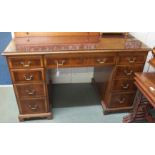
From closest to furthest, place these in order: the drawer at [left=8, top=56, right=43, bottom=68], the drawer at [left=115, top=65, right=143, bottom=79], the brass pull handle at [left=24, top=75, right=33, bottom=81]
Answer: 1. the drawer at [left=8, top=56, right=43, bottom=68]
2. the brass pull handle at [left=24, top=75, right=33, bottom=81]
3. the drawer at [left=115, top=65, right=143, bottom=79]

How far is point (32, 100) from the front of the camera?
148 centimetres

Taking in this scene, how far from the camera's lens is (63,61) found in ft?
4.33

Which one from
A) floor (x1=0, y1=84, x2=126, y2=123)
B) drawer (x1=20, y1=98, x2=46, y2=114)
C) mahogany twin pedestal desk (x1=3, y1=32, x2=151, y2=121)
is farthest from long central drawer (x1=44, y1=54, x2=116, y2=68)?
floor (x1=0, y1=84, x2=126, y2=123)

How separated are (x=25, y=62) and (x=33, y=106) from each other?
461 mm

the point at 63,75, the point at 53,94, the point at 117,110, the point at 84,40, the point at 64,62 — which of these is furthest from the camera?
the point at 63,75

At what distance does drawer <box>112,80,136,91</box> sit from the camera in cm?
154

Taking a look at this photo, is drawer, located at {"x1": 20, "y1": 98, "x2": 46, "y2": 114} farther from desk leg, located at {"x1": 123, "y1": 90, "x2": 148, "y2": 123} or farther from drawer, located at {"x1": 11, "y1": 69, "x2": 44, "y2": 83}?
desk leg, located at {"x1": 123, "y1": 90, "x2": 148, "y2": 123}

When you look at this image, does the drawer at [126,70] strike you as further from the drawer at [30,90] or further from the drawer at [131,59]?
the drawer at [30,90]

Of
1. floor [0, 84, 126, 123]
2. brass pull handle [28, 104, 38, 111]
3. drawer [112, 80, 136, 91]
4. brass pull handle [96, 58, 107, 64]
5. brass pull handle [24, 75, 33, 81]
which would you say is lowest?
floor [0, 84, 126, 123]

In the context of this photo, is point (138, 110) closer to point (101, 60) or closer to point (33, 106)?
point (101, 60)

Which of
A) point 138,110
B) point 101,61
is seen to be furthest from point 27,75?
point 138,110
